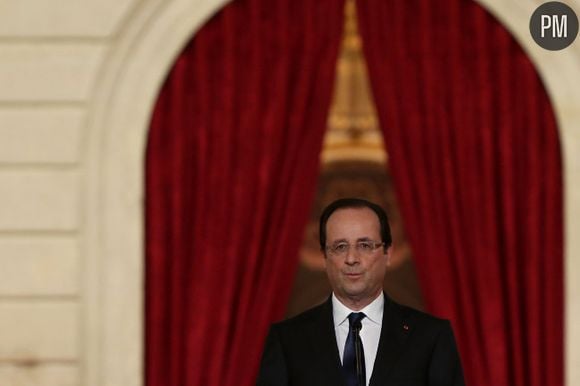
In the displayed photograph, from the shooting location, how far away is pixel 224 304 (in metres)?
4.09

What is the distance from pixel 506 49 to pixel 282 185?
0.98 meters

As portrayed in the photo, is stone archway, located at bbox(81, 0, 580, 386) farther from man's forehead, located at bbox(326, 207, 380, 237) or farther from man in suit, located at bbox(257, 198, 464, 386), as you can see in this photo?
man's forehead, located at bbox(326, 207, 380, 237)

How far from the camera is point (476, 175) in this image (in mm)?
4094

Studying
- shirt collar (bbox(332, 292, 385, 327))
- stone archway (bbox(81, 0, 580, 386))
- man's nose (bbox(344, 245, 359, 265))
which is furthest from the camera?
stone archway (bbox(81, 0, 580, 386))

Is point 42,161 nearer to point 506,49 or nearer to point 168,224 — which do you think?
point 168,224

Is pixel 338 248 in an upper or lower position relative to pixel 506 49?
lower

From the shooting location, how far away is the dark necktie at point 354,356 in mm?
2570

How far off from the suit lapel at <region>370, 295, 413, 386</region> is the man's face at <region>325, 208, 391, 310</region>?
0.09 metres

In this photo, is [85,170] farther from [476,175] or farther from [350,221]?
[350,221]

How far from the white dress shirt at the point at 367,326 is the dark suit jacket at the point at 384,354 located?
0.02 m

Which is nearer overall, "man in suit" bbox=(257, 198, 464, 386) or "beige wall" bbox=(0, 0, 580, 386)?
"man in suit" bbox=(257, 198, 464, 386)

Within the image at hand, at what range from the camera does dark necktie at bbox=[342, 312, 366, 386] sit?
8.43ft

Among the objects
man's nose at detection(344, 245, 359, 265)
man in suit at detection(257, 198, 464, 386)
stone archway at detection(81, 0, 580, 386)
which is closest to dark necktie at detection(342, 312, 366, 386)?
man in suit at detection(257, 198, 464, 386)

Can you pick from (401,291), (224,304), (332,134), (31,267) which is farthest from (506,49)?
(401,291)
